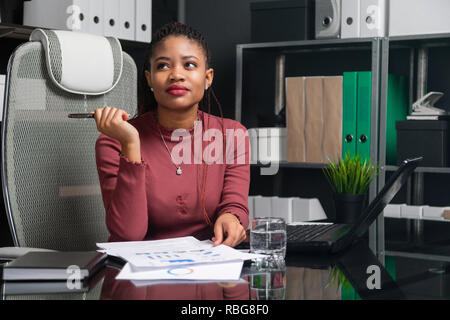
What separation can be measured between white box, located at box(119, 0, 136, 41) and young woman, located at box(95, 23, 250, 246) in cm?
157

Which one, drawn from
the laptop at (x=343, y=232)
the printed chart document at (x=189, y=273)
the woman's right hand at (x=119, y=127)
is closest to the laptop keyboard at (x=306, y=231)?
the laptop at (x=343, y=232)

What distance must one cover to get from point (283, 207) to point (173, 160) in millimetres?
1713

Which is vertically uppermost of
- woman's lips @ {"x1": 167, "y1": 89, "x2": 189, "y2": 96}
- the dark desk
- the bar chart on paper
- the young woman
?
woman's lips @ {"x1": 167, "y1": 89, "x2": 189, "y2": 96}

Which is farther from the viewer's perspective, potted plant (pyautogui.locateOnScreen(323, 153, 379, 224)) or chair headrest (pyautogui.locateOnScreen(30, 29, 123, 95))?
potted plant (pyautogui.locateOnScreen(323, 153, 379, 224))

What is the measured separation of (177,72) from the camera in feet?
4.57

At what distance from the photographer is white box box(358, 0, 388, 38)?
2893 millimetres

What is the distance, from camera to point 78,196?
1.67 m

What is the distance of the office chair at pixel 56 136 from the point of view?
1555 millimetres

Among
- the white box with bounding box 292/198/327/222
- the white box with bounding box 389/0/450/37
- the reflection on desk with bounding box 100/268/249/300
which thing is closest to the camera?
the reflection on desk with bounding box 100/268/249/300

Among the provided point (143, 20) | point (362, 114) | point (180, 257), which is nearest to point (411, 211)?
point (362, 114)

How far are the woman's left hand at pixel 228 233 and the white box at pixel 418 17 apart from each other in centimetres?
184

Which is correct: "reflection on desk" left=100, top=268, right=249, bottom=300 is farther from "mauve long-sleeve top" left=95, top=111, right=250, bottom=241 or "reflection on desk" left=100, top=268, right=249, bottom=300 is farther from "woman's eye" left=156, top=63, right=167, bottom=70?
"woman's eye" left=156, top=63, right=167, bottom=70

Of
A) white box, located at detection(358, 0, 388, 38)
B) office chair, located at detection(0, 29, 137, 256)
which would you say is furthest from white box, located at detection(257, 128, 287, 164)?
office chair, located at detection(0, 29, 137, 256)

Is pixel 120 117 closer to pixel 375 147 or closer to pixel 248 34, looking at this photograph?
pixel 375 147
